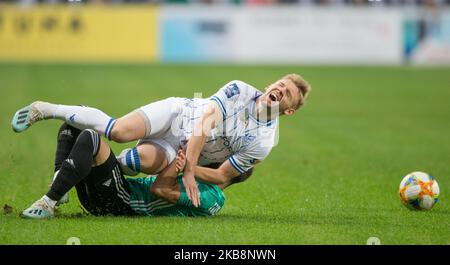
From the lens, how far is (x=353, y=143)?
1441cm

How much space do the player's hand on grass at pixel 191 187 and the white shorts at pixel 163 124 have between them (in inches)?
12.6

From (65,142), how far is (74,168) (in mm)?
517

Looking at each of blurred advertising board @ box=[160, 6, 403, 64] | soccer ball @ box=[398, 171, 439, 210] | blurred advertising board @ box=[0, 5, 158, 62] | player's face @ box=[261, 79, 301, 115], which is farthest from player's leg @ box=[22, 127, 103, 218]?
blurred advertising board @ box=[160, 6, 403, 64]

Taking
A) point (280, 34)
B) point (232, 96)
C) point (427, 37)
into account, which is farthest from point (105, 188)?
point (427, 37)

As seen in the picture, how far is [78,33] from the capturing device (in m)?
28.6

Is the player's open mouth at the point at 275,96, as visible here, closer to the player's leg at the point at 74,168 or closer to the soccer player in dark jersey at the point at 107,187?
the soccer player in dark jersey at the point at 107,187

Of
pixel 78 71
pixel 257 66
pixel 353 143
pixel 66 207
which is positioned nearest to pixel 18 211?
pixel 66 207

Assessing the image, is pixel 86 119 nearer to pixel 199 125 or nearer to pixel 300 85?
pixel 199 125

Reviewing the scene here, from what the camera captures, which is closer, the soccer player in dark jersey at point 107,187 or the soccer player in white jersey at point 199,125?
the soccer player in dark jersey at point 107,187

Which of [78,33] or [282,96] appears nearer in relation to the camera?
[282,96]

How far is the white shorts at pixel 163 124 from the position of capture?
7836 millimetres

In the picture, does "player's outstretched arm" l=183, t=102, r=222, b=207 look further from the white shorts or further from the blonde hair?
the blonde hair

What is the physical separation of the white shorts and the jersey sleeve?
38cm

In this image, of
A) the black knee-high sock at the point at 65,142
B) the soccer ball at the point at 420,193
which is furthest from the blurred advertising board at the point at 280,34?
the black knee-high sock at the point at 65,142
